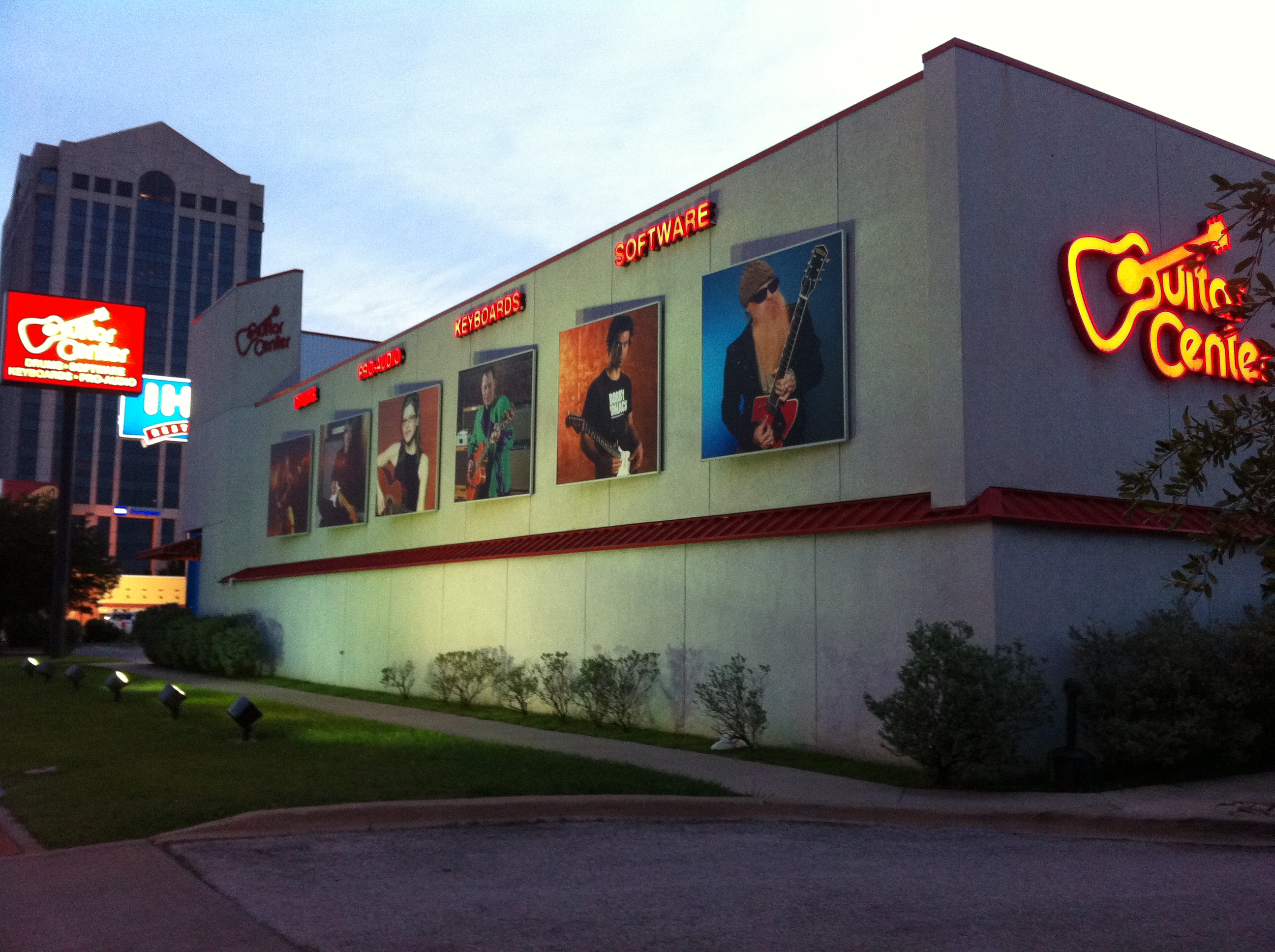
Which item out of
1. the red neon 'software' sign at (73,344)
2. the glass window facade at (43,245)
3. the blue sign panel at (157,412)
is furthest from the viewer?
the glass window facade at (43,245)

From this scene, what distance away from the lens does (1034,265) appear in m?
13.9

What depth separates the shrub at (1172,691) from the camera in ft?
39.0

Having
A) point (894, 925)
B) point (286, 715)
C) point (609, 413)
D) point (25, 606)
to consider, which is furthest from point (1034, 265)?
point (25, 606)

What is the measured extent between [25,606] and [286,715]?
35638 millimetres

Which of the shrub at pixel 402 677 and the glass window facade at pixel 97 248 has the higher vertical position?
the glass window facade at pixel 97 248

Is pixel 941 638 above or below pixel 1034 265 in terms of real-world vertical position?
below

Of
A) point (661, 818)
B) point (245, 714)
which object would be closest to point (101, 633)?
point (245, 714)

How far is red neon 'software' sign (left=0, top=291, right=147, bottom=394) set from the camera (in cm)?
3594

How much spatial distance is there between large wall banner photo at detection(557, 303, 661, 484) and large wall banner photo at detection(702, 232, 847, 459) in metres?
1.50

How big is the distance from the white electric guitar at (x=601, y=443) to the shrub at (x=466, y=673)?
4.70 m

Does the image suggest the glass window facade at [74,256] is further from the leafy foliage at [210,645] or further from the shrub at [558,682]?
the shrub at [558,682]

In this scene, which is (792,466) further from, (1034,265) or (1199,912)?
(1199,912)

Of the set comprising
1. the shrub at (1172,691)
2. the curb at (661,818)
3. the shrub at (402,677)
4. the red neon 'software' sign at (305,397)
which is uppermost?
the red neon 'software' sign at (305,397)

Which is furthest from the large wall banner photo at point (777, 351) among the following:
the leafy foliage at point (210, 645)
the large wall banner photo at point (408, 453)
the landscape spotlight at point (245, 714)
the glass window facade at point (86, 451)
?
the glass window facade at point (86, 451)
